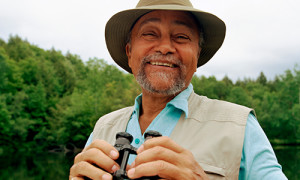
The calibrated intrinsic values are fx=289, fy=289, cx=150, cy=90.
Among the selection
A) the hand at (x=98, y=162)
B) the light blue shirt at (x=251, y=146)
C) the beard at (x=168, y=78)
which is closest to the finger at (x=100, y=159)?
the hand at (x=98, y=162)

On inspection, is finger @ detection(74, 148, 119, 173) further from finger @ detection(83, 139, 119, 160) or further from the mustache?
the mustache

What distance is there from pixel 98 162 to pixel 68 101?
202 ft

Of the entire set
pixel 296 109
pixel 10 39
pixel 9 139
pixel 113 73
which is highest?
pixel 10 39

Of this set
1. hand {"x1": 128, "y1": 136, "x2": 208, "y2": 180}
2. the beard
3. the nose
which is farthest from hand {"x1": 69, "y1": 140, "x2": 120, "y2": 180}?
the nose

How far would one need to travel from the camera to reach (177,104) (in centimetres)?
245

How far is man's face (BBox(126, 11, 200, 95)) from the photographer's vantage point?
2.54 metres

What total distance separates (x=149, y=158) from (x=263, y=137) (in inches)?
36.9

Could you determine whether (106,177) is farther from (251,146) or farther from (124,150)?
(251,146)

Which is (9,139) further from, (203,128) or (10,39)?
(203,128)

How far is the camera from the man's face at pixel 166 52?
2545 millimetres

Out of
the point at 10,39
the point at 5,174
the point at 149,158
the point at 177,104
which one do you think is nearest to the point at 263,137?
the point at 177,104

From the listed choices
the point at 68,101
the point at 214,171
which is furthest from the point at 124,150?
the point at 68,101

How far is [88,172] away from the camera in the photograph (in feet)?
5.67

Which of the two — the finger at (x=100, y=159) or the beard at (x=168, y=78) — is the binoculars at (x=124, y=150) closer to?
the finger at (x=100, y=159)
